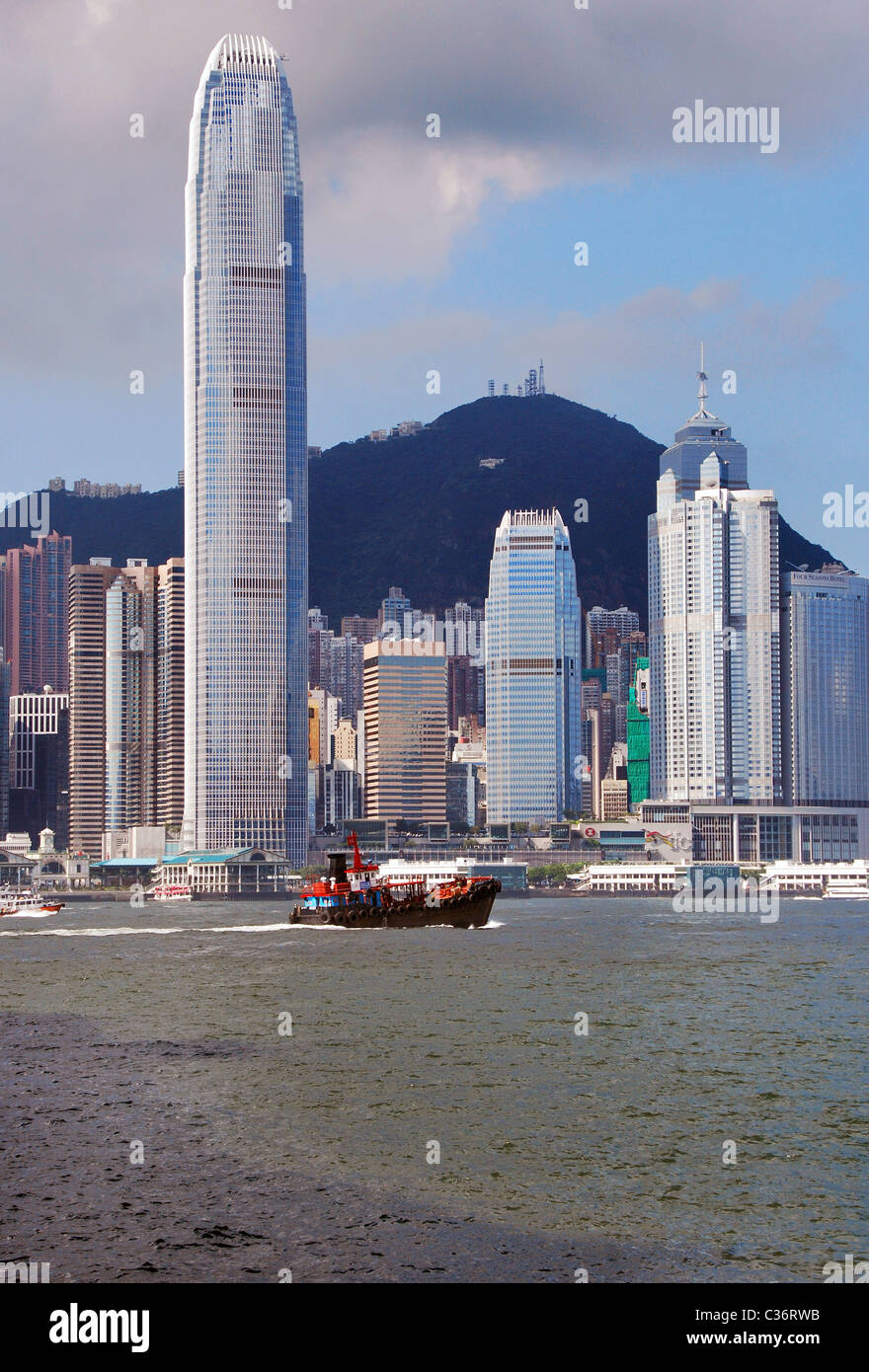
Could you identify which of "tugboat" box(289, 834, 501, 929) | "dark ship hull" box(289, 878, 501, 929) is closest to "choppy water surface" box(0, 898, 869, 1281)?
"dark ship hull" box(289, 878, 501, 929)

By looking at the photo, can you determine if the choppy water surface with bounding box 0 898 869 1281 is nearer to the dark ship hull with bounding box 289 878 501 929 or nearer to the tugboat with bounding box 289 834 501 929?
the dark ship hull with bounding box 289 878 501 929

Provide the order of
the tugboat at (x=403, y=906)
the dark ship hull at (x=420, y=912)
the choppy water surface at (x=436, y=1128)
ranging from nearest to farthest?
the choppy water surface at (x=436, y=1128), the dark ship hull at (x=420, y=912), the tugboat at (x=403, y=906)

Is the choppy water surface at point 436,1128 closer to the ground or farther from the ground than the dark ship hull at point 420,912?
farther from the ground

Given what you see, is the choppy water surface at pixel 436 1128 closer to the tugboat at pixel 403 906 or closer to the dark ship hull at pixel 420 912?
the dark ship hull at pixel 420 912

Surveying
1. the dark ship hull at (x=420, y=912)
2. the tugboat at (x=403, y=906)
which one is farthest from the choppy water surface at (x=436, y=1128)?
the tugboat at (x=403, y=906)
